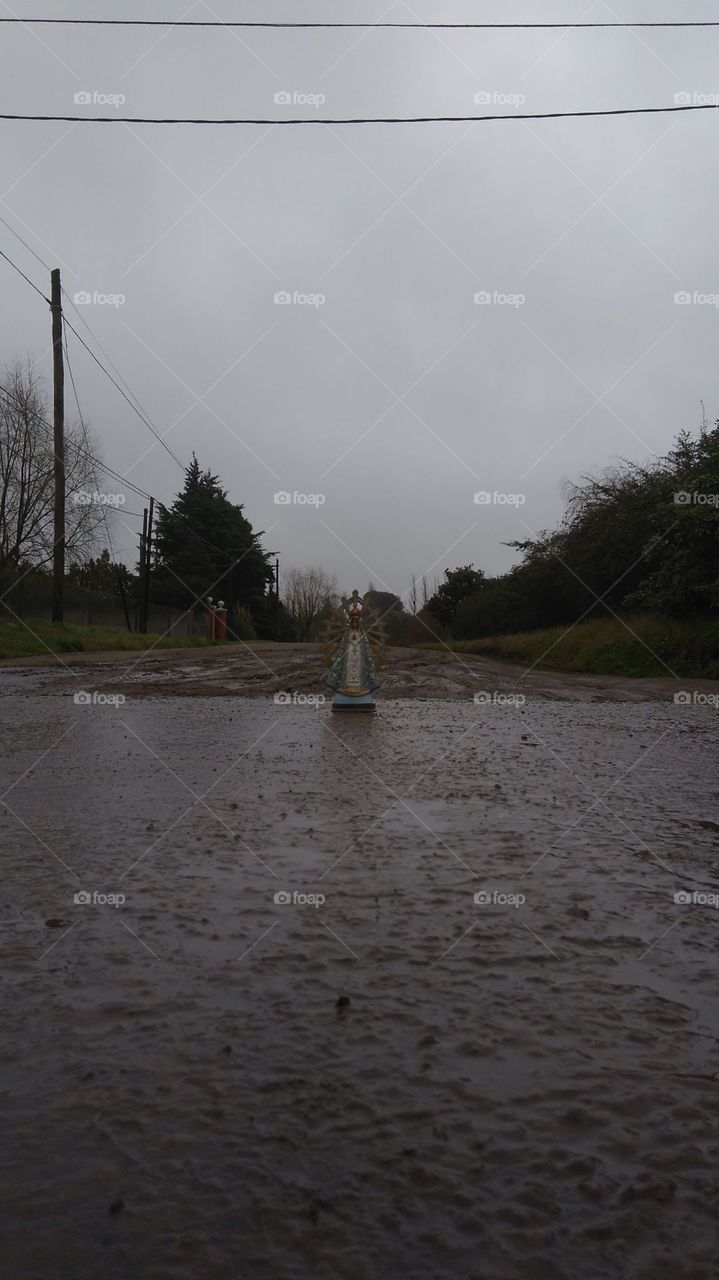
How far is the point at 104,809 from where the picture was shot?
17.6ft

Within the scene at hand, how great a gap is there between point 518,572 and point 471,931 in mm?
35380

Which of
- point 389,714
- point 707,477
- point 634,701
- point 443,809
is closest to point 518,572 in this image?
point 707,477

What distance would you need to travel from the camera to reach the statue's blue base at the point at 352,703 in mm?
11422

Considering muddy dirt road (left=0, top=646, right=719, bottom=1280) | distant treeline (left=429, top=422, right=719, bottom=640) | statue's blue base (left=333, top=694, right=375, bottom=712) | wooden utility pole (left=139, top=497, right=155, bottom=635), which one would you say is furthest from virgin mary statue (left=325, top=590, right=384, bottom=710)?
wooden utility pole (left=139, top=497, right=155, bottom=635)

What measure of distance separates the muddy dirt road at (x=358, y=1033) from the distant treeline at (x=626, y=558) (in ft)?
52.8

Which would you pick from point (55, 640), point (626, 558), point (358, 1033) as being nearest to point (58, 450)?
point (55, 640)

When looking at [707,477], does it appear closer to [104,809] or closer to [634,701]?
[634,701]

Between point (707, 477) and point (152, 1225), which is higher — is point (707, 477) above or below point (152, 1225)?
above

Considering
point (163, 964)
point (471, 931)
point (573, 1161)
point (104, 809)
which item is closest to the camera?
point (573, 1161)

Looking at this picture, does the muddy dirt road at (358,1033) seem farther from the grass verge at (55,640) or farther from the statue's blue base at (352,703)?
the grass verge at (55,640)

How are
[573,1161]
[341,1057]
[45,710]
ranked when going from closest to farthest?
[573,1161] → [341,1057] → [45,710]

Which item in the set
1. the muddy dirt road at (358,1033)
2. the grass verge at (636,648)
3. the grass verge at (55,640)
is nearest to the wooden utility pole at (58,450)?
the grass verge at (55,640)

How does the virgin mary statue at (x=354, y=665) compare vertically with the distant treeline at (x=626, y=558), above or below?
below

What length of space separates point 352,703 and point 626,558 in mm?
17772
